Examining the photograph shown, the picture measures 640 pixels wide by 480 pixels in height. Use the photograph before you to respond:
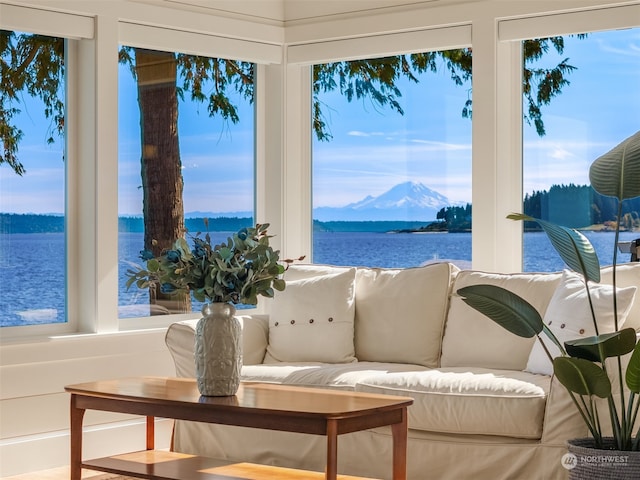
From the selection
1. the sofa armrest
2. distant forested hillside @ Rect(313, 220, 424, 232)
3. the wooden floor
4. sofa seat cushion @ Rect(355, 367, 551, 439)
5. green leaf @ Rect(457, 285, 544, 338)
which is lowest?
the wooden floor

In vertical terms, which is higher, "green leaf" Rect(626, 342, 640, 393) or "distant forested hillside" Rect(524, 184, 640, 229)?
"distant forested hillside" Rect(524, 184, 640, 229)

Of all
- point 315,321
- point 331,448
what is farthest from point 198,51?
point 331,448

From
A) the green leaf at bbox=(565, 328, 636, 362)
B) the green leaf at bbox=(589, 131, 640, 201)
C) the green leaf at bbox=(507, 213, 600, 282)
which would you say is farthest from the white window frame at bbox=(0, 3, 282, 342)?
the green leaf at bbox=(589, 131, 640, 201)

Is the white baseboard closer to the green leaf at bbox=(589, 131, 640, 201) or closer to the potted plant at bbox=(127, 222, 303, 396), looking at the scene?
the potted plant at bbox=(127, 222, 303, 396)

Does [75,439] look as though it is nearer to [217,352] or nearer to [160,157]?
[217,352]

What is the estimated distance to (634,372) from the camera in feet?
10.1

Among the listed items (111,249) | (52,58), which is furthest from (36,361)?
(52,58)

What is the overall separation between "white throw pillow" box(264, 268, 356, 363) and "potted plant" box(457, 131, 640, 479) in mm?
1346

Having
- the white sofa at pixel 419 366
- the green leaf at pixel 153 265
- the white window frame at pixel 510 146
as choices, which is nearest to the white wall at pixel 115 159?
the white window frame at pixel 510 146

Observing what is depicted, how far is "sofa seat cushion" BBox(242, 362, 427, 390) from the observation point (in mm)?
4078

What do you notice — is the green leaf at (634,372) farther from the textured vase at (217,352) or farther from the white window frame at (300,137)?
the white window frame at (300,137)

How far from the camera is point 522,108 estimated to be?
5008mm

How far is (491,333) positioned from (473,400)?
25.3 inches

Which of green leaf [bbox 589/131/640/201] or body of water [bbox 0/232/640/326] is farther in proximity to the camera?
body of water [bbox 0/232/640/326]
